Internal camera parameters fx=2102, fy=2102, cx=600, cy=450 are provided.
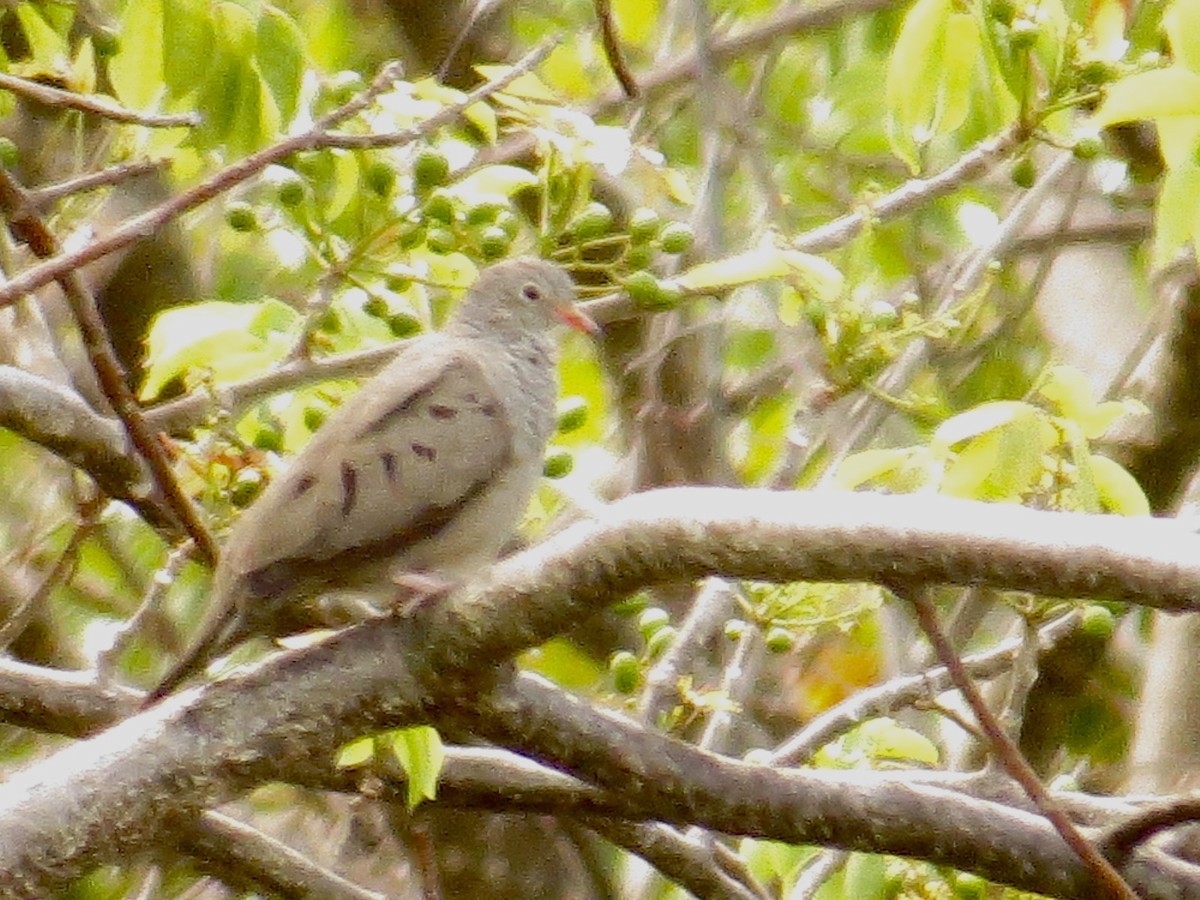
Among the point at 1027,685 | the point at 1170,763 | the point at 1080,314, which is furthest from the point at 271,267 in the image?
the point at 1027,685

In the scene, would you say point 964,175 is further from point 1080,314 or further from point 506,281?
point 1080,314

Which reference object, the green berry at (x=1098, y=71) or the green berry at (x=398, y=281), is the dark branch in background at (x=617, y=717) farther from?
the green berry at (x=1098, y=71)

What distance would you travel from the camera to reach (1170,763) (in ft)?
15.4

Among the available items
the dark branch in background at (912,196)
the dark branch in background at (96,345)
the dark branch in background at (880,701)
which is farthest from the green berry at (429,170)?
the dark branch in background at (880,701)

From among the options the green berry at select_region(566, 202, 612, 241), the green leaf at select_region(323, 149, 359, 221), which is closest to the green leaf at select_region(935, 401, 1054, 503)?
the green berry at select_region(566, 202, 612, 241)

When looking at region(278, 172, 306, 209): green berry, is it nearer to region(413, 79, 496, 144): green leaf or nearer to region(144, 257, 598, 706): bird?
region(413, 79, 496, 144): green leaf

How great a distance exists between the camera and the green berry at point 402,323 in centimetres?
356

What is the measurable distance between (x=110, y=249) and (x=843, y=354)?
1.40 meters

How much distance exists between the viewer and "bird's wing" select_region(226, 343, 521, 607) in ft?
11.0

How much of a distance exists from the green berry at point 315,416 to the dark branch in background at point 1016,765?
4.70 ft

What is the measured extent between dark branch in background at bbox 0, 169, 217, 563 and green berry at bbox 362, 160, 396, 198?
21.8 inches

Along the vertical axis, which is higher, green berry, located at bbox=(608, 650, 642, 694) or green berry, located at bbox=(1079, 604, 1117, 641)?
green berry, located at bbox=(1079, 604, 1117, 641)

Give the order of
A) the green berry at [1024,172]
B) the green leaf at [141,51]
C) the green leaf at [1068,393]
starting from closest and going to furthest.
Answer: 1. the green leaf at [1068,393]
2. the green leaf at [141,51]
3. the green berry at [1024,172]

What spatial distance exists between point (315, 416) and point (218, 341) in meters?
0.28
